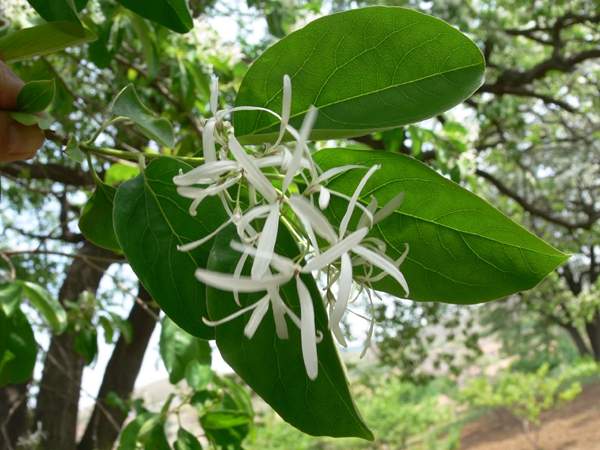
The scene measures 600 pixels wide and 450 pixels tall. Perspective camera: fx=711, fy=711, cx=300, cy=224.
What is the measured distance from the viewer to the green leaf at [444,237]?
0.35m

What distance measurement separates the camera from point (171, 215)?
393mm

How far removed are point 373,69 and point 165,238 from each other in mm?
144

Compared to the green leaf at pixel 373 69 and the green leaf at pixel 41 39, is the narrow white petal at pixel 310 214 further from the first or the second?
the green leaf at pixel 41 39

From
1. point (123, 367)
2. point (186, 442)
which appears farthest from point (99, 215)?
point (123, 367)

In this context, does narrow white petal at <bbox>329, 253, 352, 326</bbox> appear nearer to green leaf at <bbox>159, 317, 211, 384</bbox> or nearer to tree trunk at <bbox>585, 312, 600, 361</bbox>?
green leaf at <bbox>159, 317, 211, 384</bbox>

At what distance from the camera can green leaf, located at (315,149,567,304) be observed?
35 centimetres

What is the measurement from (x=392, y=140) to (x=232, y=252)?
116 centimetres

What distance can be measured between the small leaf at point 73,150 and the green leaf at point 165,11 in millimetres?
93

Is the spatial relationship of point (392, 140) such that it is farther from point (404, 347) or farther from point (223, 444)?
point (404, 347)

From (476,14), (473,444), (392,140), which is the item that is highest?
(476,14)

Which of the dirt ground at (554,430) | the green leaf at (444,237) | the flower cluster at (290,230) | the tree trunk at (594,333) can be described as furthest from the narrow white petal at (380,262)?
the tree trunk at (594,333)

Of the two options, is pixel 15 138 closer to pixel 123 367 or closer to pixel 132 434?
pixel 132 434

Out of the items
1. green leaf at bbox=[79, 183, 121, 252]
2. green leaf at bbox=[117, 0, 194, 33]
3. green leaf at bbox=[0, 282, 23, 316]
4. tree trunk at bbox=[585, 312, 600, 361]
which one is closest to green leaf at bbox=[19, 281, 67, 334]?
green leaf at bbox=[0, 282, 23, 316]

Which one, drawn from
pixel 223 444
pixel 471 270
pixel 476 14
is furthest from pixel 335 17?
pixel 476 14
